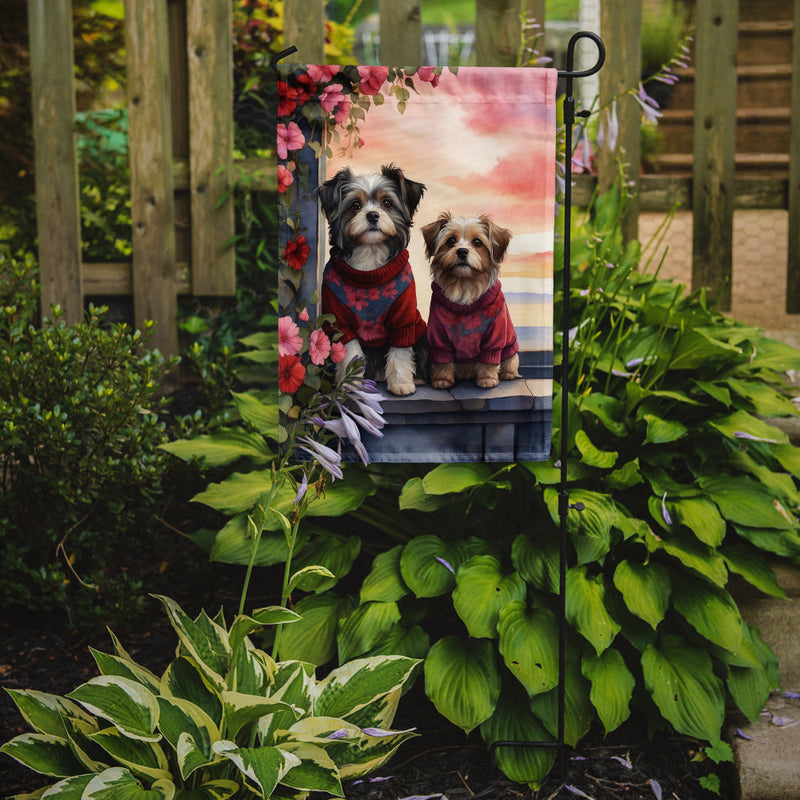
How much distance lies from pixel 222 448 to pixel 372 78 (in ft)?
3.95

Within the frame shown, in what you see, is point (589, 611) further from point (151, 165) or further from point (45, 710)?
point (151, 165)

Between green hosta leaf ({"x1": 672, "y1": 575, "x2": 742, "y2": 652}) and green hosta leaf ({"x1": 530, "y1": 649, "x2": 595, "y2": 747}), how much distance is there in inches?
12.7

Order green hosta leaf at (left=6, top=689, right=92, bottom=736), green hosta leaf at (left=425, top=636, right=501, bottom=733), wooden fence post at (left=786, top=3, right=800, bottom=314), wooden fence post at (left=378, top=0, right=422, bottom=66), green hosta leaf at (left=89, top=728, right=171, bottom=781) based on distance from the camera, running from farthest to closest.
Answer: wooden fence post at (left=786, top=3, right=800, bottom=314) → wooden fence post at (left=378, top=0, right=422, bottom=66) → green hosta leaf at (left=425, top=636, right=501, bottom=733) → green hosta leaf at (left=6, top=689, right=92, bottom=736) → green hosta leaf at (left=89, top=728, right=171, bottom=781)

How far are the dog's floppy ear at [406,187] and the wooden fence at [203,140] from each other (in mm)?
1557

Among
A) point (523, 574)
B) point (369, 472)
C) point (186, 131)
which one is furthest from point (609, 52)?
point (523, 574)

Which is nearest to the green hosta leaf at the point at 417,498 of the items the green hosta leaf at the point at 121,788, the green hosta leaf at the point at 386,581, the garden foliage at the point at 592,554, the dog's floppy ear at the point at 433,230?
the garden foliage at the point at 592,554

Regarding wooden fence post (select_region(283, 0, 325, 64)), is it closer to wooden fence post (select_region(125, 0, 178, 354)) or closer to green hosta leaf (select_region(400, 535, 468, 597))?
wooden fence post (select_region(125, 0, 178, 354))

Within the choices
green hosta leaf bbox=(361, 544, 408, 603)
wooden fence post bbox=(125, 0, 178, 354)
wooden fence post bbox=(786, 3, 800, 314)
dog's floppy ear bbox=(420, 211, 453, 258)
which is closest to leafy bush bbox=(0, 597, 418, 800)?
green hosta leaf bbox=(361, 544, 408, 603)

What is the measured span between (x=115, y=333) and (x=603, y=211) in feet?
5.67

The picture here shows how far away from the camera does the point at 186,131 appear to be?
359 centimetres

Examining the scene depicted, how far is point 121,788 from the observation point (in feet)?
5.31

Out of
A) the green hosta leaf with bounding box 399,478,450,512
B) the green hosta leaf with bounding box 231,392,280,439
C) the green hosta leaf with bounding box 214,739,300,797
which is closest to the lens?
the green hosta leaf with bounding box 214,739,300,797

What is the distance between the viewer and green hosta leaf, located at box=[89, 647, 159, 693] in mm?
1849

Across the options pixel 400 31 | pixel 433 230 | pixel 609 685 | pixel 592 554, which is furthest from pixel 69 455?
pixel 400 31
